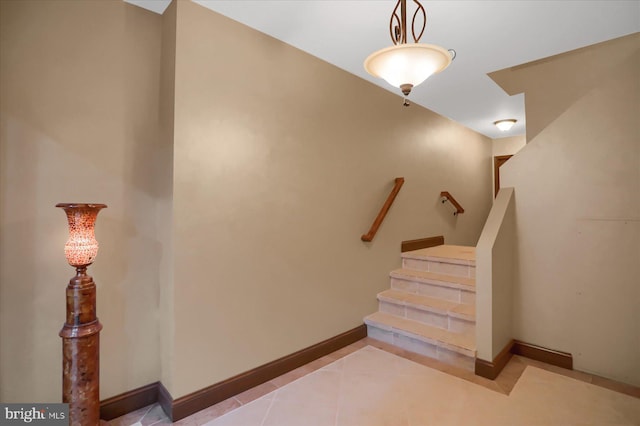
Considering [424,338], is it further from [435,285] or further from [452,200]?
[452,200]

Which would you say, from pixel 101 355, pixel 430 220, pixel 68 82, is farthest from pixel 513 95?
pixel 101 355

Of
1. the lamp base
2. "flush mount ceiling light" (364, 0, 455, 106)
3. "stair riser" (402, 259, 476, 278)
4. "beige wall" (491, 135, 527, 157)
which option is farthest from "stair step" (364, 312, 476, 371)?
"beige wall" (491, 135, 527, 157)

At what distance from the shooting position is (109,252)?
6.31ft

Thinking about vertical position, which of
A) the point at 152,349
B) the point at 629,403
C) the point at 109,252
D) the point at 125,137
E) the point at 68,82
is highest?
the point at 68,82

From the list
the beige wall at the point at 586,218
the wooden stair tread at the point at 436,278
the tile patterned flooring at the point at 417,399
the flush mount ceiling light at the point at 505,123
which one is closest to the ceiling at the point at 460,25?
the beige wall at the point at 586,218

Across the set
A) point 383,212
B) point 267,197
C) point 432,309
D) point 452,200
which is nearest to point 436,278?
point 432,309

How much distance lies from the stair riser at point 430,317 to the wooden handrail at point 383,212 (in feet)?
2.36

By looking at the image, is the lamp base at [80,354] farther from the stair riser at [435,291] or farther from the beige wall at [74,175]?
the stair riser at [435,291]

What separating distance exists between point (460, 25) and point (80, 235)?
267 centimetres

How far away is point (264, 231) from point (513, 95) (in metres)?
3.10

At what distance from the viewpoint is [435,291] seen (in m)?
3.12

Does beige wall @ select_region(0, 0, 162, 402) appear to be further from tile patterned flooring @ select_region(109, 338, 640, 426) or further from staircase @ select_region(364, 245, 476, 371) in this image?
staircase @ select_region(364, 245, 476, 371)

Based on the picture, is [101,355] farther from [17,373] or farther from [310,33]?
[310,33]

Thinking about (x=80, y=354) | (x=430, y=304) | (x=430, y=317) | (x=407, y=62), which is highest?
(x=407, y=62)
